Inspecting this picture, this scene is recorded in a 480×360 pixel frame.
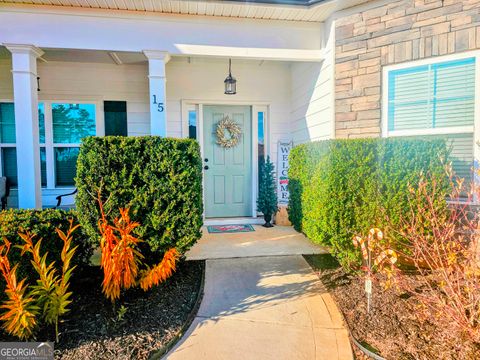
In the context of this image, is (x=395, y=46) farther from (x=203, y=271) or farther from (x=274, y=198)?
(x=203, y=271)

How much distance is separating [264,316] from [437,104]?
9.99 ft

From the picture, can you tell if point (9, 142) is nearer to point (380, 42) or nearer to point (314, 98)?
point (314, 98)

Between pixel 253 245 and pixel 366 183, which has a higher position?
pixel 366 183

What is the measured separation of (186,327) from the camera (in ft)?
7.48

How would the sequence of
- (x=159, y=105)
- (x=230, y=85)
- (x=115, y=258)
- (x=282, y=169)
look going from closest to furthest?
(x=115, y=258)
(x=159, y=105)
(x=230, y=85)
(x=282, y=169)

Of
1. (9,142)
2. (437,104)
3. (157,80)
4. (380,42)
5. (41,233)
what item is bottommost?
(41,233)

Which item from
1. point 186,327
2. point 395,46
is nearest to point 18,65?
point 186,327

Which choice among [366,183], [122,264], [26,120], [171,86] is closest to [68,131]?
[26,120]

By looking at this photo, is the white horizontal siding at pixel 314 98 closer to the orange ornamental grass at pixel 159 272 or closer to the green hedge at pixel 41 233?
the orange ornamental grass at pixel 159 272

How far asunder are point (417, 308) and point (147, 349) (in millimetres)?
1966

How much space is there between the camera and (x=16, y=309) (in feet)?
A: 6.46

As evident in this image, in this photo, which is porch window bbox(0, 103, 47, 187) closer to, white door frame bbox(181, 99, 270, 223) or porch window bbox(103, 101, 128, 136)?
porch window bbox(103, 101, 128, 136)

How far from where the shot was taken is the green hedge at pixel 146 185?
2701 mm

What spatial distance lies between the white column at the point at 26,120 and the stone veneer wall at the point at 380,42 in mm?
3846
